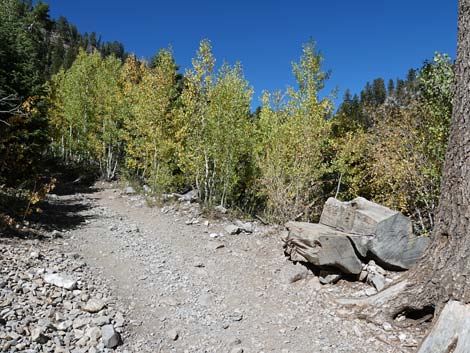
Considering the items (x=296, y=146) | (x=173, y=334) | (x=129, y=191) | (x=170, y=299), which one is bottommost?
(x=173, y=334)

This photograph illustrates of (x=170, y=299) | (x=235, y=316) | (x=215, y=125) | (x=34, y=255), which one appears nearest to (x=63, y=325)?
(x=170, y=299)

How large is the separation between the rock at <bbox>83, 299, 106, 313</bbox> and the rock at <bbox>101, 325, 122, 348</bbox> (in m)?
0.53

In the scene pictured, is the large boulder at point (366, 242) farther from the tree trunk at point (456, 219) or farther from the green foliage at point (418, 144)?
the green foliage at point (418, 144)

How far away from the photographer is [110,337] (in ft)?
14.1

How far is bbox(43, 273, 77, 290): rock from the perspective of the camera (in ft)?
17.3

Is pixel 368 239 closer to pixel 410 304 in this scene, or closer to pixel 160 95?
pixel 410 304

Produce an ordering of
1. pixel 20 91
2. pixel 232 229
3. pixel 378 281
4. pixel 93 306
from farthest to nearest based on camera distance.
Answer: pixel 20 91
pixel 232 229
pixel 378 281
pixel 93 306

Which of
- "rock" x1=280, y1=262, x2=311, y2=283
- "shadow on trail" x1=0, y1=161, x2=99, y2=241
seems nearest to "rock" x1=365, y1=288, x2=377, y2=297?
"rock" x1=280, y1=262, x2=311, y2=283

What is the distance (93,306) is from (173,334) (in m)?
1.30

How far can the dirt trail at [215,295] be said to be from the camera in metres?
4.72

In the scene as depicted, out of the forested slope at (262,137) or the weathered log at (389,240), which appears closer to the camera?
the weathered log at (389,240)

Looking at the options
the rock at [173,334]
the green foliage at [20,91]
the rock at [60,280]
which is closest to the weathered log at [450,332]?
the rock at [173,334]

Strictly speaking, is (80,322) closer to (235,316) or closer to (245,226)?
(235,316)

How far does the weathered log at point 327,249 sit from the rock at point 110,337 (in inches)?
145
